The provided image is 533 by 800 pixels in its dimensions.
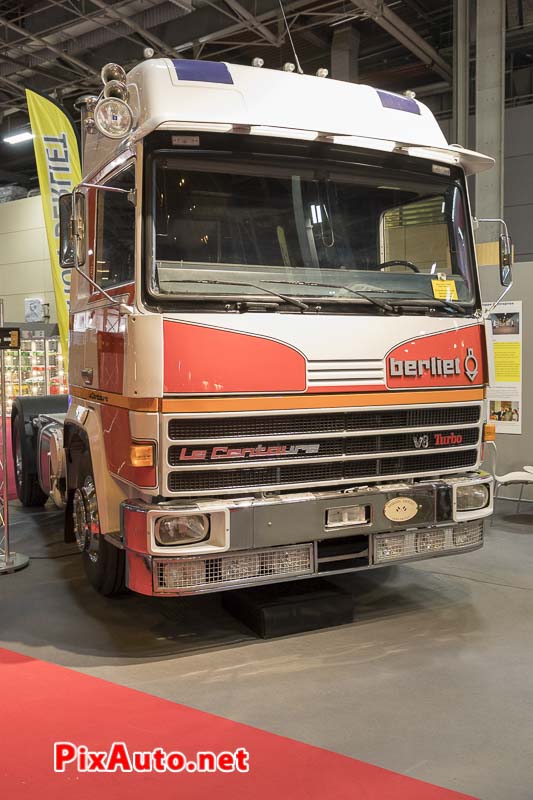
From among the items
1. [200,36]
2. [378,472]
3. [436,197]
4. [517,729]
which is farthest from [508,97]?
[517,729]

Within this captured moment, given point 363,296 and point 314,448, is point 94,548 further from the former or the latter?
point 363,296

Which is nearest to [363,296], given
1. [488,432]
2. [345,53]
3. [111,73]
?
[488,432]

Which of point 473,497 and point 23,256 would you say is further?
point 23,256

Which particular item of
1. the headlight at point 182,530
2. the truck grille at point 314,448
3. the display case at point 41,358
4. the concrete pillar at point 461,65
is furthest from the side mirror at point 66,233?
the display case at point 41,358

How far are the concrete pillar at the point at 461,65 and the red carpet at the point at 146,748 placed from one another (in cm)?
921

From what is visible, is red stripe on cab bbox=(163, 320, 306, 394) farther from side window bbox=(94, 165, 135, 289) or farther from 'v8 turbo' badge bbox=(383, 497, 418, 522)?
'v8 turbo' badge bbox=(383, 497, 418, 522)

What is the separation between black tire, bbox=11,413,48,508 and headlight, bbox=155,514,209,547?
167 inches

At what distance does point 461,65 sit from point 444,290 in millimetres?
7611

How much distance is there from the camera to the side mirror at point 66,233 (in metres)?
4.31

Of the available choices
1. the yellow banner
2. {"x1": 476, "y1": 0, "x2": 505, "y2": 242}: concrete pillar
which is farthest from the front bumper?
{"x1": 476, "y1": 0, "x2": 505, "y2": 242}: concrete pillar

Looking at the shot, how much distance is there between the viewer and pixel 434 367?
433 cm

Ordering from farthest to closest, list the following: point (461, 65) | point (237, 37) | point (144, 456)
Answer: point (237, 37) → point (461, 65) → point (144, 456)

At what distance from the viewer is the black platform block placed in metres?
4.35

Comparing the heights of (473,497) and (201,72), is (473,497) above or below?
below
